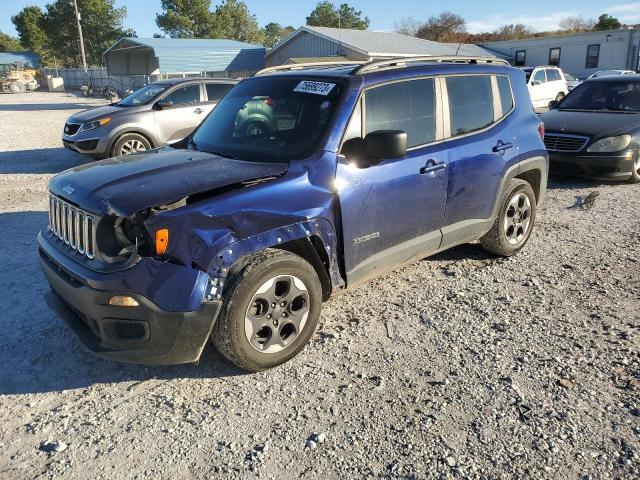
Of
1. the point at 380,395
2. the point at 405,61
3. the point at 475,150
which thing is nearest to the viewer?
the point at 380,395

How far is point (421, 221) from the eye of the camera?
4152mm

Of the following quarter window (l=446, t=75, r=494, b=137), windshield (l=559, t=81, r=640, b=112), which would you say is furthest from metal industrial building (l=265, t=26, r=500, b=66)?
quarter window (l=446, t=75, r=494, b=137)

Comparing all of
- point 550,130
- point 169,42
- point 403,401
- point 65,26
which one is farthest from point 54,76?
point 403,401

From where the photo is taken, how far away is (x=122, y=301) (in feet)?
9.37

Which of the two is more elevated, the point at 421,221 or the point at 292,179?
the point at 292,179

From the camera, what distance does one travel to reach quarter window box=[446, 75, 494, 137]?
4406 millimetres

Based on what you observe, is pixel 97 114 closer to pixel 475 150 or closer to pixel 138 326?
pixel 475 150

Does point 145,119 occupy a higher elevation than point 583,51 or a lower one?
lower

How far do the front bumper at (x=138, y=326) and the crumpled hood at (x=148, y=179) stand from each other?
41 centimetres

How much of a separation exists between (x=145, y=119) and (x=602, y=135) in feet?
26.3

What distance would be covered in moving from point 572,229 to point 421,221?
10.1 ft

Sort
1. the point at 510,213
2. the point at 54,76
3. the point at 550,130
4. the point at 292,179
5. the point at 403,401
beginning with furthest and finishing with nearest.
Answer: the point at 54,76, the point at 550,130, the point at 510,213, the point at 292,179, the point at 403,401

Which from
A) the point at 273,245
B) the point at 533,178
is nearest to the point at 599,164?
the point at 533,178

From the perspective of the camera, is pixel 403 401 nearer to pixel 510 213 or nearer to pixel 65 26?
pixel 510 213
